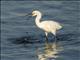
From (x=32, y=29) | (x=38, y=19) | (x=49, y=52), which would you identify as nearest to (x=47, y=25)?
(x=38, y=19)

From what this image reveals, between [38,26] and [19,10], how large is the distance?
269 centimetres

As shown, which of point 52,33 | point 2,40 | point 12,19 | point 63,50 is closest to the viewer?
point 63,50

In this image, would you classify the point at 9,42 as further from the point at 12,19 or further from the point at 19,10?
the point at 19,10

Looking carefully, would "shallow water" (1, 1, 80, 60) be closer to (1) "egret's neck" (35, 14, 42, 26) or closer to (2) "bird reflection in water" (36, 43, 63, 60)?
(2) "bird reflection in water" (36, 43, 63, 60)

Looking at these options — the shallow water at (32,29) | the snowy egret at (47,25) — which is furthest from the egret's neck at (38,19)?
the shallow water at (32,29)

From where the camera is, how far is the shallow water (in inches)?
537

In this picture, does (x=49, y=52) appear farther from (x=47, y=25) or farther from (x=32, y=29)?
(x=32, y=29)

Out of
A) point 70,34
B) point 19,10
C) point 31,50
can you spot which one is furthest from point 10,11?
point 31,50

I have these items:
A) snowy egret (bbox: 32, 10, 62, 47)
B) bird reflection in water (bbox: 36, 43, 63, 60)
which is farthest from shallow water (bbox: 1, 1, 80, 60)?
snowy egret (bbox: 32, 10, 62, 47)

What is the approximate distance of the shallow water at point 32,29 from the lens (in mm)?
13648

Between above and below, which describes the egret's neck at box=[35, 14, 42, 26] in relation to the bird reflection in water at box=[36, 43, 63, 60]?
above

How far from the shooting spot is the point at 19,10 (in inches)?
733

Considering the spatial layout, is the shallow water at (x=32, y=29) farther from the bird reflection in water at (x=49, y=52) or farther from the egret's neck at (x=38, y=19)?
the egret's neck at (x=38, y=19)

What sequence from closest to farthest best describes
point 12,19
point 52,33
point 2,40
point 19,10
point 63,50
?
1. point 63,50
2. point 2,40
3. point 52,33
4. point 12,19
5. point 19,10
